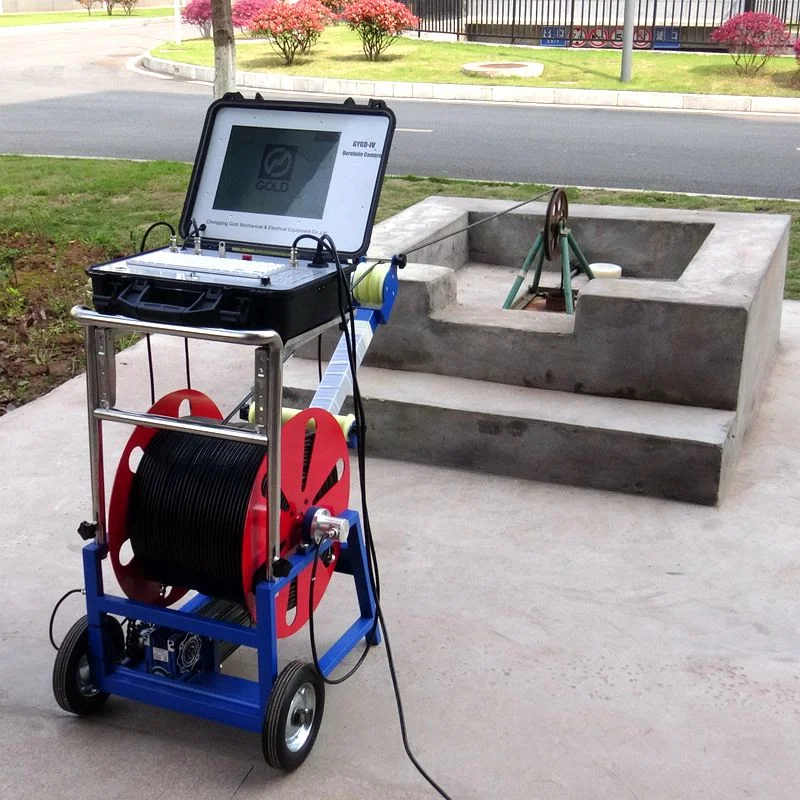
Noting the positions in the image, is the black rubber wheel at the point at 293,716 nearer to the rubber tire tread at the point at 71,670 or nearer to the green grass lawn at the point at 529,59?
the rubber tire tread at the point at 71,670

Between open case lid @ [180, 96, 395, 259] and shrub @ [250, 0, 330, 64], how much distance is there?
1818cm

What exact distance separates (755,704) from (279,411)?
1.60 m

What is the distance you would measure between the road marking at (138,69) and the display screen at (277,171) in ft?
58.4

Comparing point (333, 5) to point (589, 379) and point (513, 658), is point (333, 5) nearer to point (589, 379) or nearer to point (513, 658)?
point (589, 379)

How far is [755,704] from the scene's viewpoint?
3.14 meters

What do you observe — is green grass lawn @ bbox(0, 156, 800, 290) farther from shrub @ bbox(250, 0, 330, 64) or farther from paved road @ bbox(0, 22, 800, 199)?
shrub @ bbox(250, 0, 330, 64)

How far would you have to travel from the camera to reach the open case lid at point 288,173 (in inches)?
122

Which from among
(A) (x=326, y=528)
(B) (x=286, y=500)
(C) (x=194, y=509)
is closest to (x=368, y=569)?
(A) (x=326, y=528)

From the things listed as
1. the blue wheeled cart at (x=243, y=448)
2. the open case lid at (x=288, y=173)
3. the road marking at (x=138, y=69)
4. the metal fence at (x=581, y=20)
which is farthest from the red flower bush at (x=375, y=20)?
the blue wheeled cart at (x=243, y=448)

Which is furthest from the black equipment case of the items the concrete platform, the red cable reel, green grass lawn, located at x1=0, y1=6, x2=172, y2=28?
green grass lawn, located at x1=0, y1=6, x2=172, y2=28

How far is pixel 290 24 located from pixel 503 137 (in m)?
8.92

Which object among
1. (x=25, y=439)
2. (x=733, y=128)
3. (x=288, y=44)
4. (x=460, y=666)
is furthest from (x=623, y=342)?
(x=288, y=44)

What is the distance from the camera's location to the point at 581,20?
24.5 m

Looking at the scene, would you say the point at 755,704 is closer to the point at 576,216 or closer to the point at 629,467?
the point at 629,467
